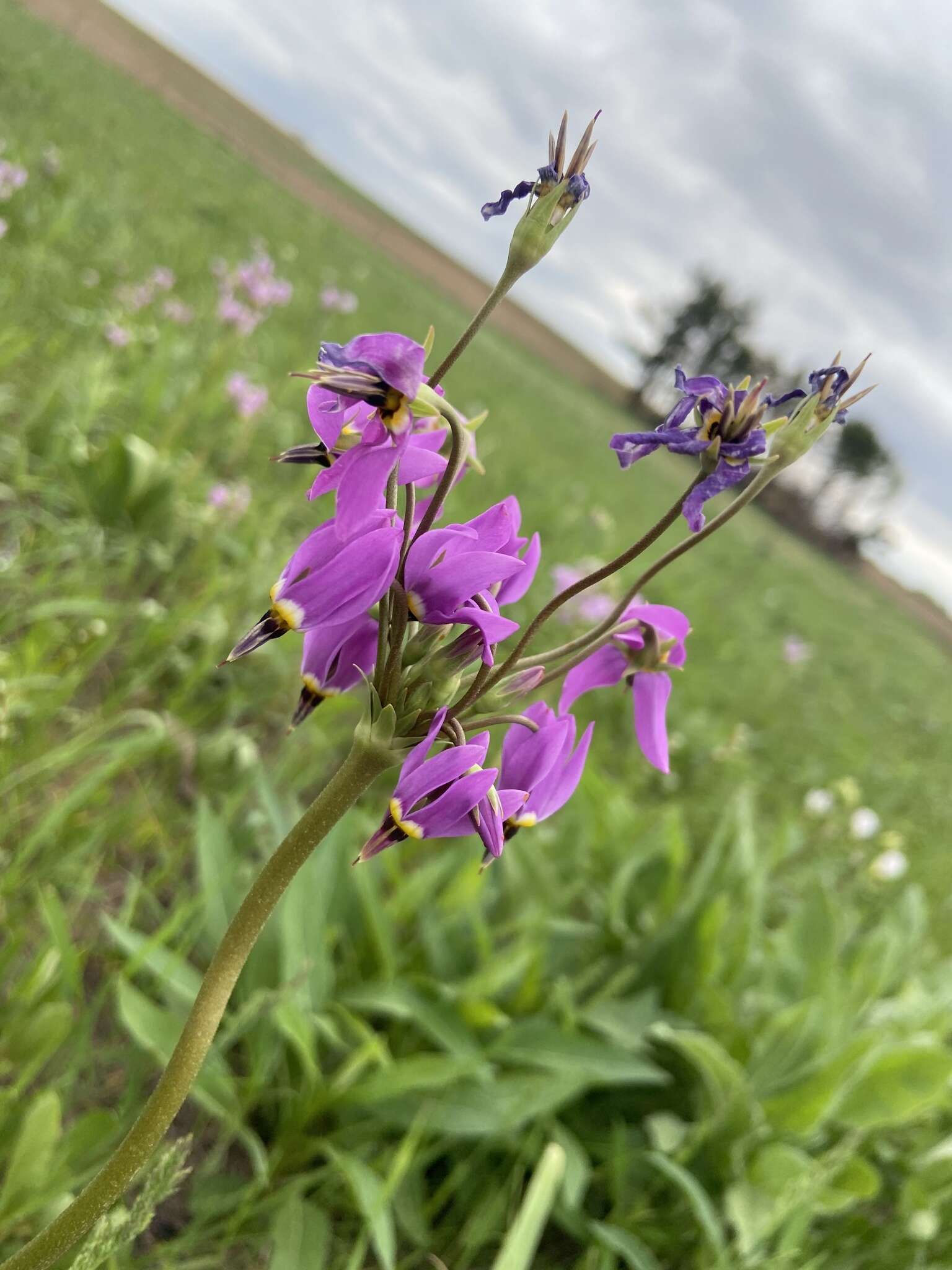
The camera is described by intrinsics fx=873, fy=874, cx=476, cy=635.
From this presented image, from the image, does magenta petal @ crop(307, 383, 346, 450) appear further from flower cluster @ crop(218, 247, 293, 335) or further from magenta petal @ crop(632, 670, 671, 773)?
flower cluster @ crop(218, 247, 293, 335)

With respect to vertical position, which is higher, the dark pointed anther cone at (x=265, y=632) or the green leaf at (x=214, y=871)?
the dark pointed anther cone at (x=265, y=632)

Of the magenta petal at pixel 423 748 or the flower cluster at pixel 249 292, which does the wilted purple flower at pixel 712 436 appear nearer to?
the magenta petal at pixel 423 748

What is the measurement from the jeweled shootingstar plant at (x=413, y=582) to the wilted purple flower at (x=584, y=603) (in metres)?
3.24

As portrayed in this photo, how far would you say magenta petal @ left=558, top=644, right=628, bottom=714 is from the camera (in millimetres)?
926

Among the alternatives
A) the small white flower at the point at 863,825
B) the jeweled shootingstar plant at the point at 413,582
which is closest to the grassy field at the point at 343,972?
the small white flower at the point at 863,825

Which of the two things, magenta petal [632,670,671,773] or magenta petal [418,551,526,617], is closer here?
magenta petal [418,551,526,617]

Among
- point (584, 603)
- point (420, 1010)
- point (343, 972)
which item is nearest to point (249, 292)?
point (584, 603)

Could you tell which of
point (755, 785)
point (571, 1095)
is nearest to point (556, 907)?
point (571, 1095)

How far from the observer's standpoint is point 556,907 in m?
2.40

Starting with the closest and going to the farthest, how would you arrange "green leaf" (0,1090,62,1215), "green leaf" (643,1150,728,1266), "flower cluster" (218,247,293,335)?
"green leaf" (0,1090,62,1215), "green leaf" (643,1150,728,1266), "flower cluster" (218,247,293,335)

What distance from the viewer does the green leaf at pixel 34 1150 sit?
127 cm

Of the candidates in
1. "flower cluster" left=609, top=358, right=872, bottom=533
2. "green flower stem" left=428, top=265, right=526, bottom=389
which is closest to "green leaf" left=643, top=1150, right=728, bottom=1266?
"flower cluster" left=609, top=358, right=872, bottom=533

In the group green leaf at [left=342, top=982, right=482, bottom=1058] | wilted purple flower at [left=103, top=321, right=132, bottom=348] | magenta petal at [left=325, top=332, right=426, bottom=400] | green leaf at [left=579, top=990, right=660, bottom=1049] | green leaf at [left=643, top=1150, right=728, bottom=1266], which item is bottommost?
green leaf at [left=342, top=982, right=482, bottom=1058]

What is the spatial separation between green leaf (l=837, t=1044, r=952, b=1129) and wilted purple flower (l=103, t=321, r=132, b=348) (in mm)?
3877
